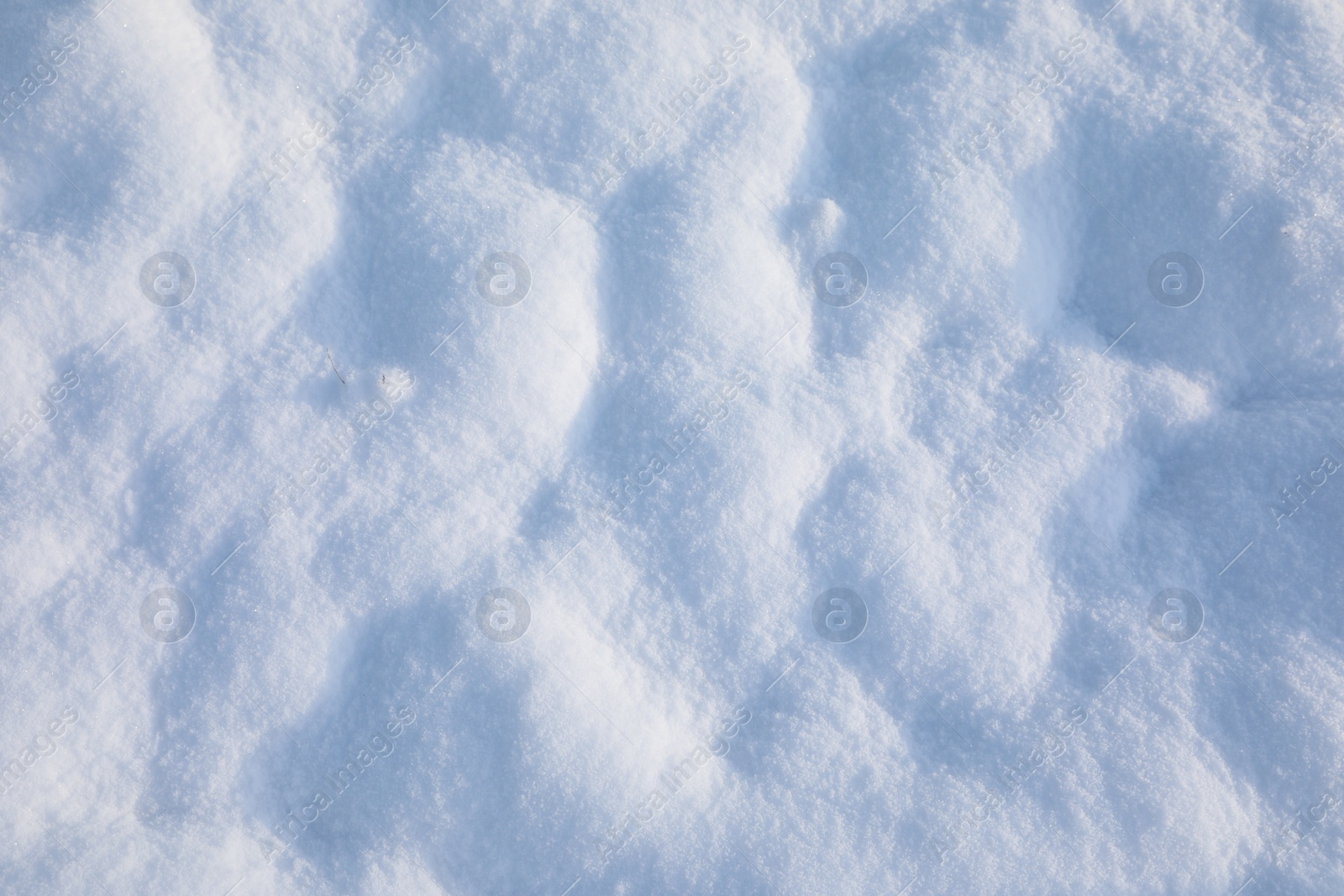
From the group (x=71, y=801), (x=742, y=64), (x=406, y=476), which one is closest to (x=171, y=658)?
(x=71, y=801)

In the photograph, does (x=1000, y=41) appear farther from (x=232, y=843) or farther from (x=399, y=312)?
(x=232, y=843)

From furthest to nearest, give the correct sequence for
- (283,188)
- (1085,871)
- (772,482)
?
(283,188) < (772,482) < (1085,871)

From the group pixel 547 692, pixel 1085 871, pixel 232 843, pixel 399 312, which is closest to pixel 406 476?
pixel 399 312

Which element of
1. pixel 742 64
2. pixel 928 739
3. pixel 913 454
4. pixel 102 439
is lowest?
pixel 102 439

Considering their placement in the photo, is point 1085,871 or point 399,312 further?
point 399,312

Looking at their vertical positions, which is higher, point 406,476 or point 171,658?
point 406,476

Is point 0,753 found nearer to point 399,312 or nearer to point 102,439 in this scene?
point 102,439

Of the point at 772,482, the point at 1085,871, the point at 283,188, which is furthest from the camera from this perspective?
the point at 283,188
